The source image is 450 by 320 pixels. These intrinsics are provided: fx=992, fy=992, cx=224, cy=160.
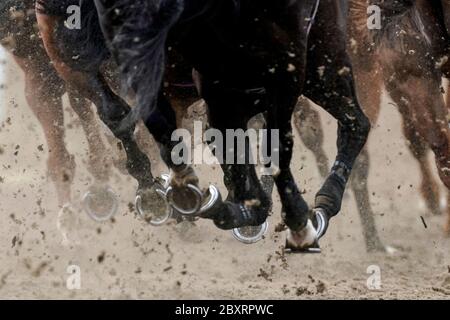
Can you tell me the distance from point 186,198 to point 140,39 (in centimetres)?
63

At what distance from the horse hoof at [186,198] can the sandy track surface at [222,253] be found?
111 cm

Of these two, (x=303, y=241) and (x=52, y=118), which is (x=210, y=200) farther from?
(x=52, y=118)

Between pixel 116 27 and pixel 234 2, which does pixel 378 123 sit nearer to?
pixel 234 2

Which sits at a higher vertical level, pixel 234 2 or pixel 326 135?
pixel 326 135

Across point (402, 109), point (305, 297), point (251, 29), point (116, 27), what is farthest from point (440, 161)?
point (116, 27)

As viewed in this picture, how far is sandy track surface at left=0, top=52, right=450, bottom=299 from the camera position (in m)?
4.62

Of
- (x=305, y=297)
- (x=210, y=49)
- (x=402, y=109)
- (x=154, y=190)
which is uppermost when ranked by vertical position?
(x=402, y=109)

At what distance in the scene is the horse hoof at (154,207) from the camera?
13.4ft

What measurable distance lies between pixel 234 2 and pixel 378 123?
270cm

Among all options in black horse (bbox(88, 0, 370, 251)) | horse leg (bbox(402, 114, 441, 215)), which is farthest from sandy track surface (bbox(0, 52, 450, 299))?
black horse (bbox(88, 0, 370, 251))

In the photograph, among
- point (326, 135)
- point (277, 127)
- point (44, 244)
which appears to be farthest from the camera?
point (326, 135)

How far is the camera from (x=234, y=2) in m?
3.27

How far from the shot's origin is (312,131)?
20.0 feet

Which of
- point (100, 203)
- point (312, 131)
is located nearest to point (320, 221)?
point (100, 203)
